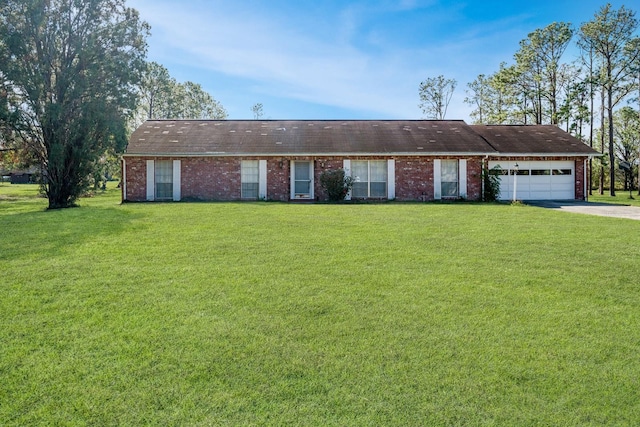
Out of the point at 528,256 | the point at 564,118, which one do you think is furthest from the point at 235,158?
the point at 564,118

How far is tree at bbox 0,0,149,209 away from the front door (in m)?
7.84

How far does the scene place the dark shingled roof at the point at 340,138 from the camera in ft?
63.2

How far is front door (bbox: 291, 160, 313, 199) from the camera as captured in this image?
19.4 metres

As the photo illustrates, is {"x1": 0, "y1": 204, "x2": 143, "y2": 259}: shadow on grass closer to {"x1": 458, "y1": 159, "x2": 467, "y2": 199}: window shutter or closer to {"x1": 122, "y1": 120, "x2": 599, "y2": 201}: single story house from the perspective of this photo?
A: {"x1": 122, "y1": 120, "x2": 599, "y2": 201}: single story house

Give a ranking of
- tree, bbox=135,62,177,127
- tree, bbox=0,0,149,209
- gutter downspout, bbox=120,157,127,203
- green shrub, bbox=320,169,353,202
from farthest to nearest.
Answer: tree, bbox=135,62,177,127 < gutter downspout, bbox=120,157,127,203 < green shrub, bbox=320,169,353,202 < tree, bbox=0,0,149,209

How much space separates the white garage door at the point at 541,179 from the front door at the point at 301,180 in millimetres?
10060

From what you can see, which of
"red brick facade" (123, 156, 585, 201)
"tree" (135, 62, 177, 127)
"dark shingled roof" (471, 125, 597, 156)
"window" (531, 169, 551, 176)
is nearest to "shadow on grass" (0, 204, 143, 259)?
"red brick facade" (123, 156, 585, 201)

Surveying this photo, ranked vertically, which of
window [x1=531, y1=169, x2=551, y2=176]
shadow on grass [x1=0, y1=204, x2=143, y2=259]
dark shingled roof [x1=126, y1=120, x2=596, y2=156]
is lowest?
shadow on grass [x1=0, y1=204, x2=143, y2=259]

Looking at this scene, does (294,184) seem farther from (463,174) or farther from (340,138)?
(463,174)

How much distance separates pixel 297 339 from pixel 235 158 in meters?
16.4

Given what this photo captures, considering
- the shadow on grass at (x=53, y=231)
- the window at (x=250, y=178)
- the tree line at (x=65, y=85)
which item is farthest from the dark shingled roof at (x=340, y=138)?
the shadow on grass at (x=53, y=231)

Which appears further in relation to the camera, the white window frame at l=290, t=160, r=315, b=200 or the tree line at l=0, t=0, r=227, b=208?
the white window frame at l=290, t=160, r=315, b=200

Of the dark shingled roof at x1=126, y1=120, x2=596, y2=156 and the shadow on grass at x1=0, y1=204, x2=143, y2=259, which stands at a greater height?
the dark shingled roof at x1=126, y1=120, x2=596, y2=156

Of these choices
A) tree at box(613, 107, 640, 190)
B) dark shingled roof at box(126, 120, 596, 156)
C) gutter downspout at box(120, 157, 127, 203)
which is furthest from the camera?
tree at box(613, 107, 640, 190)
